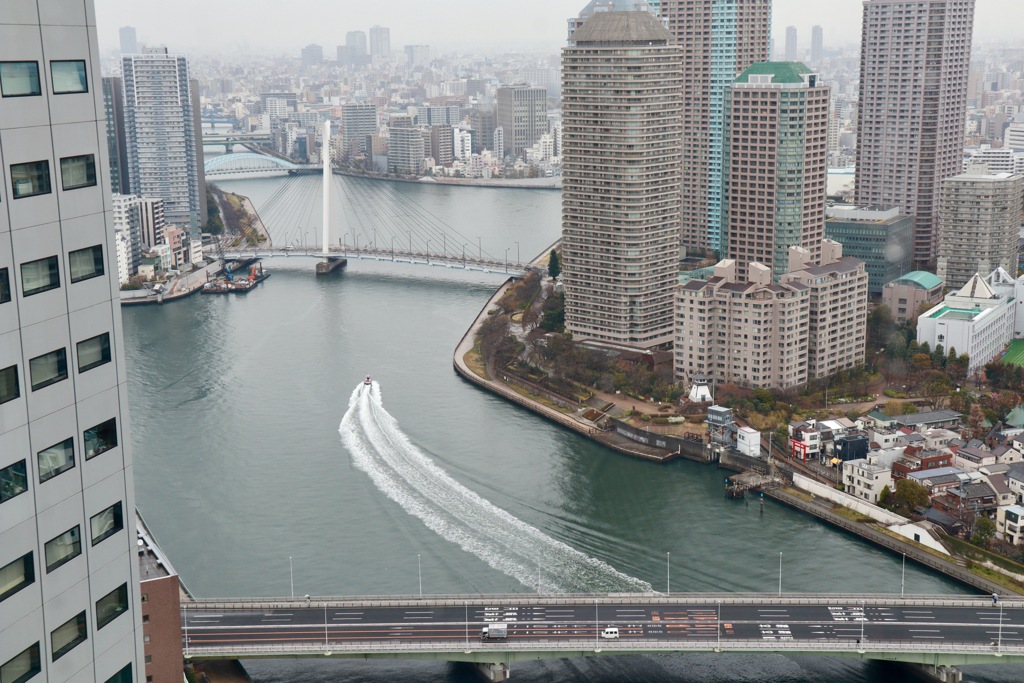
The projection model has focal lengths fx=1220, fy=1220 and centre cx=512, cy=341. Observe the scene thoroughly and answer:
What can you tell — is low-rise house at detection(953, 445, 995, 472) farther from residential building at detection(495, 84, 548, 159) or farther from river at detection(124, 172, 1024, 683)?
residential building at detection(495, 84, 548, 159)

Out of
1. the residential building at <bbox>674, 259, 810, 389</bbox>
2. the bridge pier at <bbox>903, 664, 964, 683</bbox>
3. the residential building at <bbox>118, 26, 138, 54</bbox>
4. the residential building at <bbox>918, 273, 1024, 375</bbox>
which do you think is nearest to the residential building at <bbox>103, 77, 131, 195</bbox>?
the residential building at <bbox>674, 259, 810, 389</bbox>

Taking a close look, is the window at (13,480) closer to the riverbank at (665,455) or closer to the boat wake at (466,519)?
the boat wake at (466,519)

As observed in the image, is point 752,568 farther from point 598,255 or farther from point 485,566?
point 598,255

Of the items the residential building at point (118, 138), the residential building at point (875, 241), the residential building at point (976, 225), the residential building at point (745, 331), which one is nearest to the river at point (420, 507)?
the residential building at point (745, 331)

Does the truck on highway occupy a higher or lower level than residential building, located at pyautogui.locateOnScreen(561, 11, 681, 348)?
lower

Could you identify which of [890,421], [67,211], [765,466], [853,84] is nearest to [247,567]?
[765,466]
